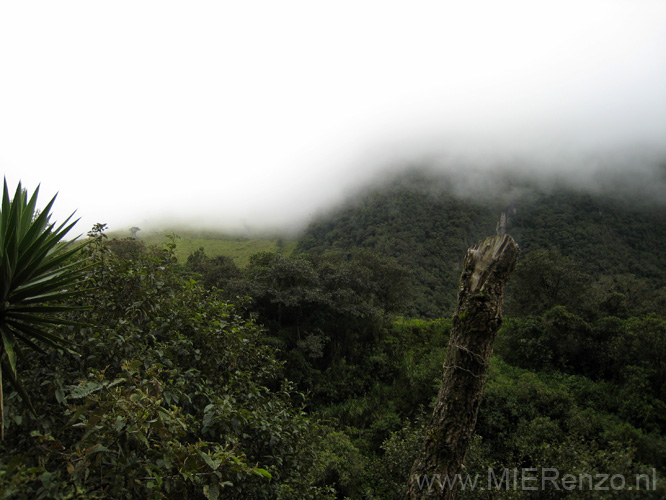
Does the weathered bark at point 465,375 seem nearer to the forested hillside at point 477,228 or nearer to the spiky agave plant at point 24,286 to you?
the spiky agave plant at point 24,286

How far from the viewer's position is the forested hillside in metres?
42.8

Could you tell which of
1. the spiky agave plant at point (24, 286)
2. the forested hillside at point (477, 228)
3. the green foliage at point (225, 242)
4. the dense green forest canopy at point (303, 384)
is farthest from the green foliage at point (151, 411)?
the green foliage at point (225, 242)

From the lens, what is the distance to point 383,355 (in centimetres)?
1912

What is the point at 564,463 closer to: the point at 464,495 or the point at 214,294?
the point at 464,495

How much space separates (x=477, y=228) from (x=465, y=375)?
62.7m

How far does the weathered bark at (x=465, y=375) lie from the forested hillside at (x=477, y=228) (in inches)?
1217

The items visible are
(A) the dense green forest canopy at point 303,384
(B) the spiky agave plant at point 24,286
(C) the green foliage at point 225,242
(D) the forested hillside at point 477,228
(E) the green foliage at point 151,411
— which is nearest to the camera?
(E) the green foliage at point 151,411

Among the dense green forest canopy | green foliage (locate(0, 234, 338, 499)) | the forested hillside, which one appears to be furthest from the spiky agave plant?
the forested hillside

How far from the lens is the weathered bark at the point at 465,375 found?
10.2 ft

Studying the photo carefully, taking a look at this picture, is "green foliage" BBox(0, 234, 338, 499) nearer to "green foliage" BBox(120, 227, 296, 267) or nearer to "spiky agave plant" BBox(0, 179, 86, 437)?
"spiky agave plant" BBox(0, 179, 86, 437)

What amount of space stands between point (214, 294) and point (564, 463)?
6.68 m

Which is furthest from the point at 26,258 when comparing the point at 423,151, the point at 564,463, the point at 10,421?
the point at 423,151

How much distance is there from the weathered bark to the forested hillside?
30.9 m

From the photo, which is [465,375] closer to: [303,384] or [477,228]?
[303,384]
